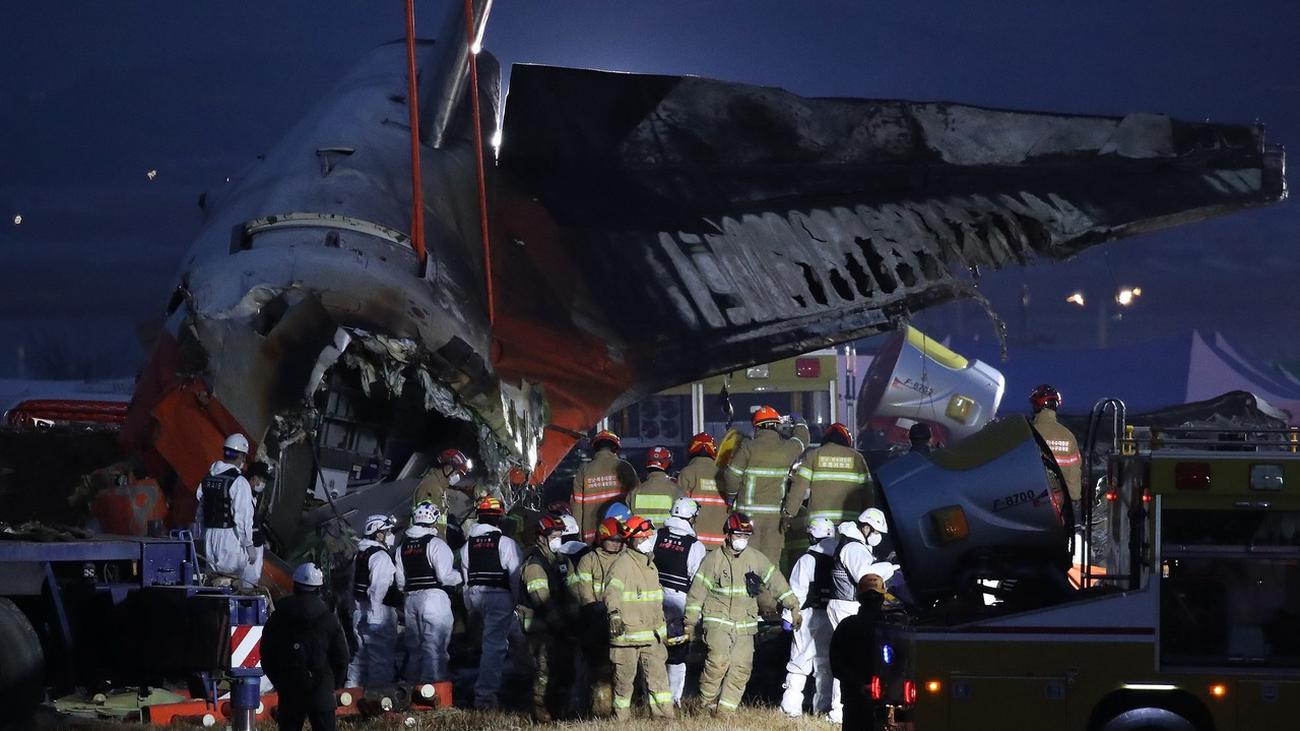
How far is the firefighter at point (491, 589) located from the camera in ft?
46.7

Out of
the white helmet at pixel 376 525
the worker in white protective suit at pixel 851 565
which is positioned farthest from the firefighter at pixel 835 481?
the white helmet at pixel 376 525

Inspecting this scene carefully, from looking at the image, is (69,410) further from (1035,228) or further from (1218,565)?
(1218,565)

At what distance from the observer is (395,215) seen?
52.5 feet

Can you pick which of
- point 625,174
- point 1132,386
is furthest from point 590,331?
point 1132,386

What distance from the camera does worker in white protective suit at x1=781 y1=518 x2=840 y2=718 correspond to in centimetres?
1334

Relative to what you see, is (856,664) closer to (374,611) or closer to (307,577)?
(307,577)

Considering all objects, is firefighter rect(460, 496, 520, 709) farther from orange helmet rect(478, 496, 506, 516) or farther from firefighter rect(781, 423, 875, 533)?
firefighter rect(781, 423, 875, 533)

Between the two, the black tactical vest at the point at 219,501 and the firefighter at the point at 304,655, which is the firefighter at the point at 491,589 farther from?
the firefighter at the point at 304,655

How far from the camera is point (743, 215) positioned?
16.8 m

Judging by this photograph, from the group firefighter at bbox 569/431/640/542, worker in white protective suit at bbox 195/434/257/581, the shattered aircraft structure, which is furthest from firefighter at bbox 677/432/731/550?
worker in white protective suit at bbox 195/434/257/581

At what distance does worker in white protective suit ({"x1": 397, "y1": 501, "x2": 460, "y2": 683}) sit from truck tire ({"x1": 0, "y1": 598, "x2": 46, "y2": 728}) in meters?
4.67

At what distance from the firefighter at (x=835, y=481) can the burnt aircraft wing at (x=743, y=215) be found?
1202mm

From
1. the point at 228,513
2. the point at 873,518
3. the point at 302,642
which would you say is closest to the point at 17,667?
the point at 302,642

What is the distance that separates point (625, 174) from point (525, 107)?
4.28 ft
